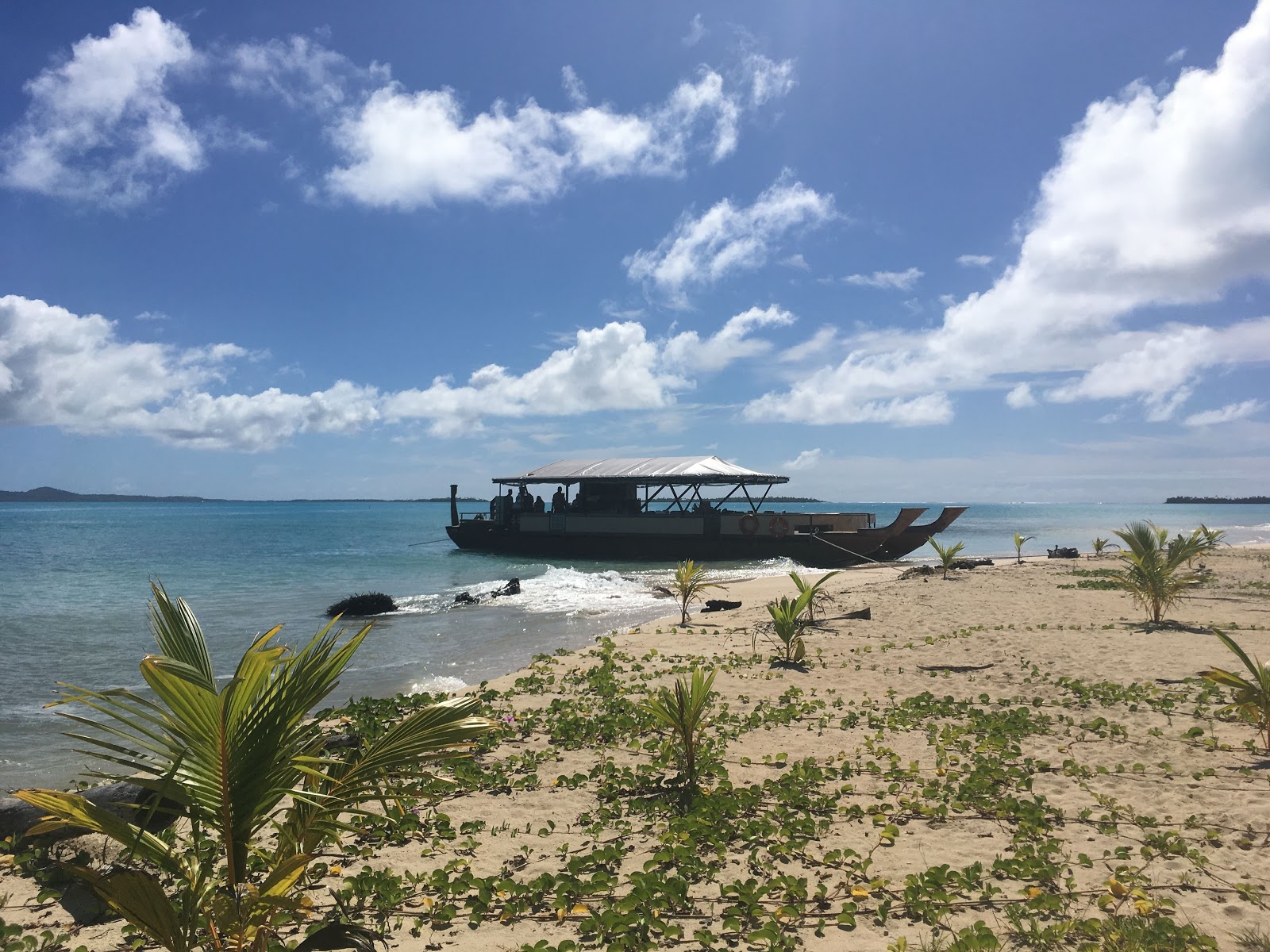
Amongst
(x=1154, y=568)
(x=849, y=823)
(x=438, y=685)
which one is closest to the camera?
(x=849, y=823)

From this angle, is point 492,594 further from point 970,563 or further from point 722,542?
point 970,563

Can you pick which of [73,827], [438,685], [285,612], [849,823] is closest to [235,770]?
[73,827]

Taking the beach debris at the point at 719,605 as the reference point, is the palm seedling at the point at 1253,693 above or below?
above

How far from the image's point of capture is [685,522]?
33.0m

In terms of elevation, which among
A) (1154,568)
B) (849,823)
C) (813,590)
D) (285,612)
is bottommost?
(285,612)

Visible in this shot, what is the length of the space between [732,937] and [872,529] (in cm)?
3044

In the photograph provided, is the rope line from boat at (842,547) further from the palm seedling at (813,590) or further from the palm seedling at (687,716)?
the palm seedling at (687,716)

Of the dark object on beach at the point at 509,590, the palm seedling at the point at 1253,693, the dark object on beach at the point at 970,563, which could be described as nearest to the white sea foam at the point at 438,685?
the palm seedling at the point at 1253,693

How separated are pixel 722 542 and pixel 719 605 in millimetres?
15560

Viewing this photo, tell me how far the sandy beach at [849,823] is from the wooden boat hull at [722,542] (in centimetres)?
2203

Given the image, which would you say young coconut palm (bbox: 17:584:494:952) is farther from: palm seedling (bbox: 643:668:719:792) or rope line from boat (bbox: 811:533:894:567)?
rope line from boat (bbox: 811:533:894:567)

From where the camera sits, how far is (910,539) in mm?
33438

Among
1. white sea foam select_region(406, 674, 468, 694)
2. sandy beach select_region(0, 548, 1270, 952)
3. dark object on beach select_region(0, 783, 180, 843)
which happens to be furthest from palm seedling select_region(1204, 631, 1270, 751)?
white sea foam select_region(406, 674, 468, 694)

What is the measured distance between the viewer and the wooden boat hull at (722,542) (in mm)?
31781
